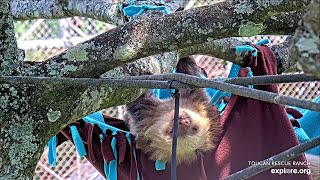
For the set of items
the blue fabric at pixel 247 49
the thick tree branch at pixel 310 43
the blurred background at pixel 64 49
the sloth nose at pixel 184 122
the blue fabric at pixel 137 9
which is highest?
the thick tree branch at pixel 310 43

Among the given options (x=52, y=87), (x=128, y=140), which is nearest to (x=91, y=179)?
(x=128, y=140)

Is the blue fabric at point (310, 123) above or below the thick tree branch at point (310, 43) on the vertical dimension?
below

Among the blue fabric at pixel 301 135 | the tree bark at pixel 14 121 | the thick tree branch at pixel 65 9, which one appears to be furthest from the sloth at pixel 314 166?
the tree bark at pixel 14 121

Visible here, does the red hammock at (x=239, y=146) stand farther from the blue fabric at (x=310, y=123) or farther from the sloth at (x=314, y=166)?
the blue fabric at (x=310, y=123)

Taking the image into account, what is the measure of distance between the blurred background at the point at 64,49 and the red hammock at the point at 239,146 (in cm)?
137

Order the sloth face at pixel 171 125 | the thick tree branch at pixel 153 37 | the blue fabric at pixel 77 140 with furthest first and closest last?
the sloth face at pixel 171 125, the blue fabric at pixel 77 140, the thick tree branch at pixel 153 37

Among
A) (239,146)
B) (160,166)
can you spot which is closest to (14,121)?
(160,166)

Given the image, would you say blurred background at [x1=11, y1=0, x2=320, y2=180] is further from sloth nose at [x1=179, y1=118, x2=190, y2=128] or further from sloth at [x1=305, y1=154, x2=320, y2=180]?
→ sloth at [x1=305, y1=154, x2=320, y2=180]

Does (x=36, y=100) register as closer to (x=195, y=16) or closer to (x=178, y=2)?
(x=195, y=16)

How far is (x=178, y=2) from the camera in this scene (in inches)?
57.9

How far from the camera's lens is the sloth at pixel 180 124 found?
1.38 metres

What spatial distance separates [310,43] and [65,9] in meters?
1.30

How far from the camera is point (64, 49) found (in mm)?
2873

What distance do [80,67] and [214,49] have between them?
51 cm
